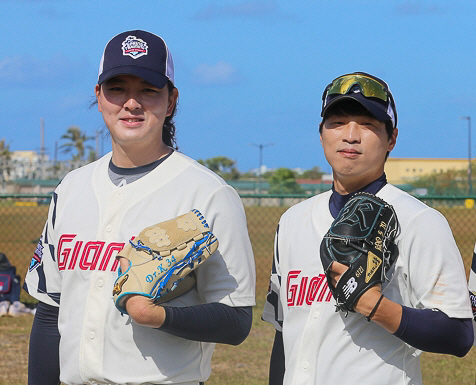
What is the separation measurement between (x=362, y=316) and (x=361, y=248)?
25cm

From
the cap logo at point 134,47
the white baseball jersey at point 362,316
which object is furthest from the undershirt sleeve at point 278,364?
the cap logo at point 134,47

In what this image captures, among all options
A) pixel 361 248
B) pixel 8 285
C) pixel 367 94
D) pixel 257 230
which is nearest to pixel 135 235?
pixel 361 248

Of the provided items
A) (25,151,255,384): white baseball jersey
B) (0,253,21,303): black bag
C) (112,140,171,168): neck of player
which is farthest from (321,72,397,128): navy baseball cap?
(0,253,21,303): black bag

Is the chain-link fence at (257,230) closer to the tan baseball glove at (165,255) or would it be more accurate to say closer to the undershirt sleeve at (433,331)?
the tan baseball glove at (165,255)

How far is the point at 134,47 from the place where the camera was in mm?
2625

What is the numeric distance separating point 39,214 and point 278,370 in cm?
1938

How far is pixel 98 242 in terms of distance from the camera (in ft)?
8.50

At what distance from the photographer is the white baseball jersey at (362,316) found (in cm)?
235

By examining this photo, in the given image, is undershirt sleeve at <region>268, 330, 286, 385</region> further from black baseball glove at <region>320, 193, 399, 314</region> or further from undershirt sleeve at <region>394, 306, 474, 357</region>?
undershirt sleeve at <region>394, 306, 474, 357</region>

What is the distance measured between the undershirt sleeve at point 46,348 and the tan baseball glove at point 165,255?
0.55m

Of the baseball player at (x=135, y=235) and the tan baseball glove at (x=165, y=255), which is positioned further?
the baseball player at (x=135, y=235)

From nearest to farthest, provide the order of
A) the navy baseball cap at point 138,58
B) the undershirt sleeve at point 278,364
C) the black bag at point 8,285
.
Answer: the navy baseball cap at point 138,58 < the undershirt sleeve at point 278,364 < the black bag at point 8,285

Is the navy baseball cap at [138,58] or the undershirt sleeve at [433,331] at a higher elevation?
the navy baseball cap at [138,58]

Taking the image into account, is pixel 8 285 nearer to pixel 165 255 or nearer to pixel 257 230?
pixel 165 255
